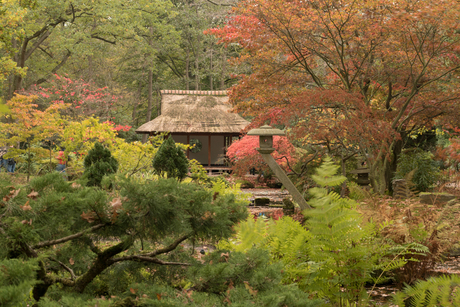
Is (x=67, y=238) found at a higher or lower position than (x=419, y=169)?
higher

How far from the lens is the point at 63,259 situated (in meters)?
2.54

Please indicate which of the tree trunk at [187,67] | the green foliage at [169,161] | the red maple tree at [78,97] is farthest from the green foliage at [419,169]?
the tree trunk at [187,67]

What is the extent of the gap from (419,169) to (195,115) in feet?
41.3

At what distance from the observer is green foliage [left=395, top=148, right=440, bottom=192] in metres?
12.3

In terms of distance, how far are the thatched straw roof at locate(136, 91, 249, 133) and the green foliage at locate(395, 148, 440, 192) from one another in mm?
9319

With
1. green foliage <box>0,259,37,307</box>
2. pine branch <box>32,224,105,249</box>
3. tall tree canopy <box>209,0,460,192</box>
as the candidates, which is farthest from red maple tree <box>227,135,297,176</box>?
green foliage <box>0,259,37,307</box>

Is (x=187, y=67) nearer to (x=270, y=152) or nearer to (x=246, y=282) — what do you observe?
(x=270, y=152)

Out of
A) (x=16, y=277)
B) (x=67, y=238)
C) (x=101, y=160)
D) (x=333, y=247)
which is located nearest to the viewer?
(x=16, y=277)

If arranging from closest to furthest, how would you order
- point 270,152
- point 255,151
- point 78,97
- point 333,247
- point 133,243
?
point 133,243
point 333,247
point 270,152
point 255,151
point 78,97

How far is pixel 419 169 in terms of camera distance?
12.4m

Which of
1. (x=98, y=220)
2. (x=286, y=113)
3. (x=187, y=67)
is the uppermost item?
(x=187, y=67)

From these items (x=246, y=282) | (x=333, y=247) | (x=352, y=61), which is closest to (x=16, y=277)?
(x=246, y=282)

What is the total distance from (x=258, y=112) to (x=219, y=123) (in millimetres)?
11322

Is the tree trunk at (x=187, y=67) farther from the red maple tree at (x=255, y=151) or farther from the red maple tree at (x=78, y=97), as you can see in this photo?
the red maple tree at (x=255, y=151)
